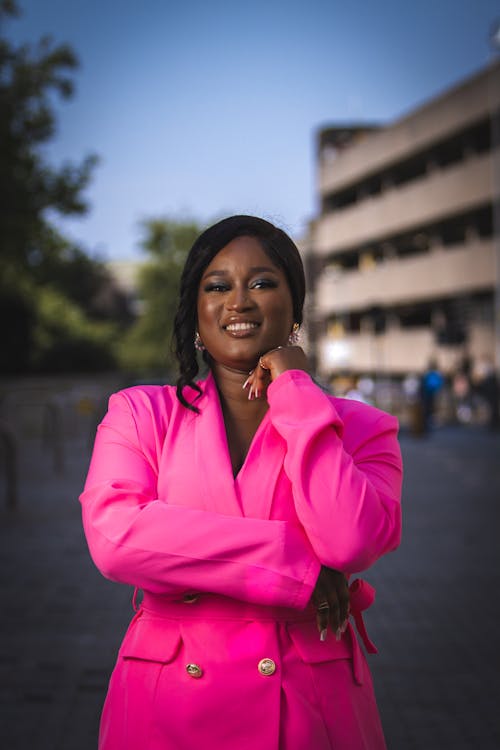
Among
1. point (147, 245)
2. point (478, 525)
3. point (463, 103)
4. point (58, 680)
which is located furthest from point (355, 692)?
point (147, 245)

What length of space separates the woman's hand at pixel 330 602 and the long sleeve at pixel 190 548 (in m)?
0.05

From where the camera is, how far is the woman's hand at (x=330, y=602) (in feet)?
6.17

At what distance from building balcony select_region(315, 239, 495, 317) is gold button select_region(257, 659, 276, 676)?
3537 cm

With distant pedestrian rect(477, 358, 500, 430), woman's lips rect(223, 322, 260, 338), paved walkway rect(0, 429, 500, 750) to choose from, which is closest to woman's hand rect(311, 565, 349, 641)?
woman's lips rect(223, 322, 260, 338)

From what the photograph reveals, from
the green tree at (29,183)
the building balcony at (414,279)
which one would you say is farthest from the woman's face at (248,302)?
the building balcony at (414,279)

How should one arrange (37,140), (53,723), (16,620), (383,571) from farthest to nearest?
(37,140), (383,571), (16,620), (53,723)

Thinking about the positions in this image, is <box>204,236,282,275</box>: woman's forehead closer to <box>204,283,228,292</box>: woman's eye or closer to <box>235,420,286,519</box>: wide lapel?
<box>204,283,228,292</box>: woman's eye

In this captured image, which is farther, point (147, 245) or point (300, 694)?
point (147, 245)

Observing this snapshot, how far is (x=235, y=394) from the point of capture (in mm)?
2168

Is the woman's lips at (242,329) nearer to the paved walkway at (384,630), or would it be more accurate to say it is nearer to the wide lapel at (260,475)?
the wide lapel at (260,475)

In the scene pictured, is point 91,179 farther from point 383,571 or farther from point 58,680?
point 58,680

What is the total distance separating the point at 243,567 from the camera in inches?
72.3

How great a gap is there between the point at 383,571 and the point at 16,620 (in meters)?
3.07

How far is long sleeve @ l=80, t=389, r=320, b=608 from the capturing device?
1.83 m
